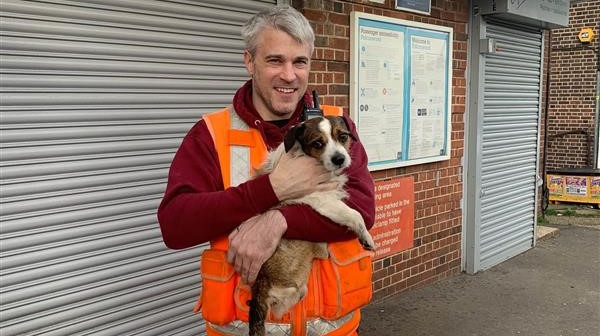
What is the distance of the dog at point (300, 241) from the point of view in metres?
2.11

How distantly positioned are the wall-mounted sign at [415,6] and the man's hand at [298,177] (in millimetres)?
4035

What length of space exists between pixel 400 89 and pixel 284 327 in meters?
4.15

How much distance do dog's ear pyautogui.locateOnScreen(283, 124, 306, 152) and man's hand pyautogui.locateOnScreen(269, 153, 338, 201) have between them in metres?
0.04

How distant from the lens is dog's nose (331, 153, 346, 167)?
221 centimetres

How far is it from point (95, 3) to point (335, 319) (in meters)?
2.68

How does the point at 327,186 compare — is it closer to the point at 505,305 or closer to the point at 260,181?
the point at 260,181

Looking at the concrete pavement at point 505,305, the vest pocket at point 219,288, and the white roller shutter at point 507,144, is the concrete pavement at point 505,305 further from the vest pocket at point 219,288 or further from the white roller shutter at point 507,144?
the vest pocket at point 219,288

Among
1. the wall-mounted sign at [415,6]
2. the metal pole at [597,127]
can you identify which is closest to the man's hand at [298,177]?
the wall-mounted sign at [415,6]

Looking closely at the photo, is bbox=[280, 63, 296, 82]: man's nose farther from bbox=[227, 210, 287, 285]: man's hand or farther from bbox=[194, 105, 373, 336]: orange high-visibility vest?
bbox=[227, 210, 287, 285]: man's hand

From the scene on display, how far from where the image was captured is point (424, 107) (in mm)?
6234

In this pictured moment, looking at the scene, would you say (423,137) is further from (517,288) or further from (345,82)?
(517,288)

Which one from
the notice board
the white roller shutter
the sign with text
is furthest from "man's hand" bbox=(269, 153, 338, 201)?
the white roller shutter

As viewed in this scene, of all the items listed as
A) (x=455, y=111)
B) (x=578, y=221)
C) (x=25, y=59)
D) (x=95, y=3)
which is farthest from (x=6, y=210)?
(x=578, y=221)

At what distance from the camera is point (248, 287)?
2.16 meters
